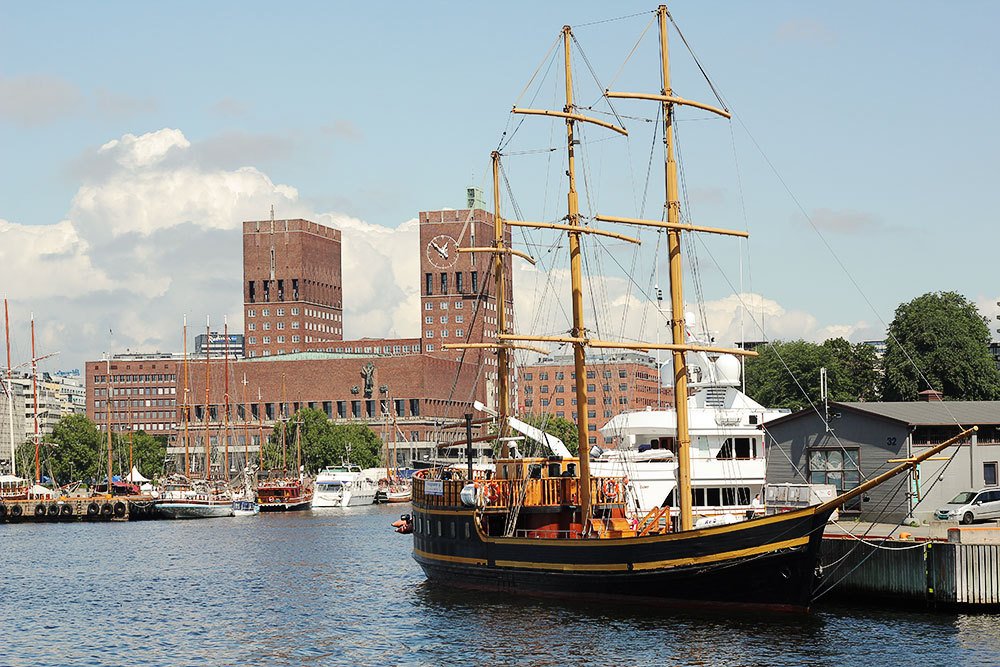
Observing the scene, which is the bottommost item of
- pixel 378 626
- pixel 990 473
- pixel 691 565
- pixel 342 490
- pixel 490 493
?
pixel 378 626

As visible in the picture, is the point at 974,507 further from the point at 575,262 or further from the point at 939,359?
the point at 939,359

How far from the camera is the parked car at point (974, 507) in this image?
63.1 m

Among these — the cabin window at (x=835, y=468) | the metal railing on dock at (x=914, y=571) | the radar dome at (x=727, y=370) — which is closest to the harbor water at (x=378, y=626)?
the metal railing on dock at (x=914, y=571)

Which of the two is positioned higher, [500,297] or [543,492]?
[500,297]

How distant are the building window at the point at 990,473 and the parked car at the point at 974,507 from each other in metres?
5.93

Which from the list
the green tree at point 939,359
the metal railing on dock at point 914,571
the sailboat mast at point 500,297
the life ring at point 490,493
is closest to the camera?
the metal railing on dock at point 914,571

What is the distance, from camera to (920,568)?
53188mm

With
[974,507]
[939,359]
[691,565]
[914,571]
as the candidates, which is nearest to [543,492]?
[691,565]

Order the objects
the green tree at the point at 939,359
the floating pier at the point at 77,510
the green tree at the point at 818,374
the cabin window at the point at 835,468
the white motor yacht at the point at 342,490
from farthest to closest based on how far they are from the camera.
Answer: the white motor yacht at the point at 342,490
the floating pier at the point at 77,510
the green tree at the point at 818,374
the green tree at the point at 939,359
the cabin window at the point at 835,468

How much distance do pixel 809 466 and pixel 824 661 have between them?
2603 centimetres

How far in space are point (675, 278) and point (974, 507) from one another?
1787 centimetres

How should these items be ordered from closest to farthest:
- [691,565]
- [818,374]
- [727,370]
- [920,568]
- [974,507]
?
[920,568], [691,565], [974,507], [727,370], [818,374]

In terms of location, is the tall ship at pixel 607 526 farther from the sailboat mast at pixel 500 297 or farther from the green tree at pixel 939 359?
the green tree at pixel 939 359

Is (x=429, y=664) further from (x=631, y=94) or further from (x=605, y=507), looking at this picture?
(x=631, y=94)
